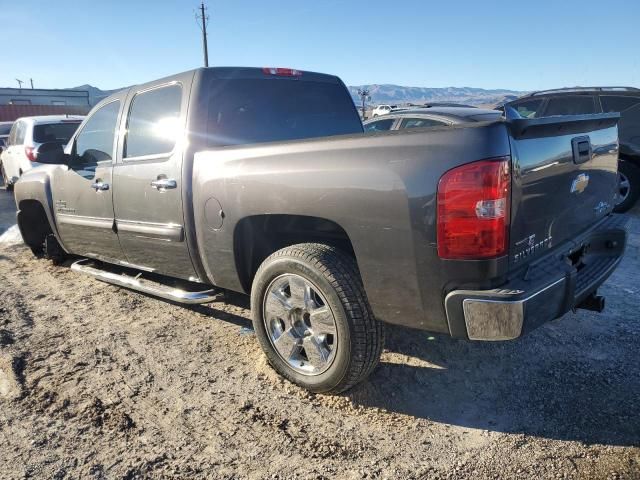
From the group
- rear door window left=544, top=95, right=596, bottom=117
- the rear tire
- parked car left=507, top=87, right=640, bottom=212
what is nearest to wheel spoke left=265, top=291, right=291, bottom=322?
parked car left=507, top=87, right=640, bottom=212

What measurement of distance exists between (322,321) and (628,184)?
694cm

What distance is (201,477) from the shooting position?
223 centimetres

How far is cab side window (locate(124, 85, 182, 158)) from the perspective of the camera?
351 cm

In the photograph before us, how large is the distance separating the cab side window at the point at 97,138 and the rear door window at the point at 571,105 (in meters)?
6.45

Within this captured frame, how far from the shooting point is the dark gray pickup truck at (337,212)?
218 centimetres

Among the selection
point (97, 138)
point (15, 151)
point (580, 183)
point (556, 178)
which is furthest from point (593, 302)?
point (15, 151)

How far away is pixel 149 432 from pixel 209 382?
55 centimetres

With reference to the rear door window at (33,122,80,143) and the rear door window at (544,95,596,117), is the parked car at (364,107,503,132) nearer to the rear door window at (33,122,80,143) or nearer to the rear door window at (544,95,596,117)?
the rear door window at (544,95,596,117)

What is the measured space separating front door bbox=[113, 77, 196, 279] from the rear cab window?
0.25 m

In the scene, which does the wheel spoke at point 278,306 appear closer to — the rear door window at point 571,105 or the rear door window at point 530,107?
the rear door window at point 571,105

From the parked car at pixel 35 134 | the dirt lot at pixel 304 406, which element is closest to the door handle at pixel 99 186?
the dirt lot at pixel 304 406

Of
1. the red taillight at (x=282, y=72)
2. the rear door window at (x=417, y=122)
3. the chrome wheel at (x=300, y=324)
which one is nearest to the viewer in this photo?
the chrome wheel at (x=300, y=324)

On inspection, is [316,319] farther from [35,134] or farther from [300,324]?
[35,134]

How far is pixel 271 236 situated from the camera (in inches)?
127
